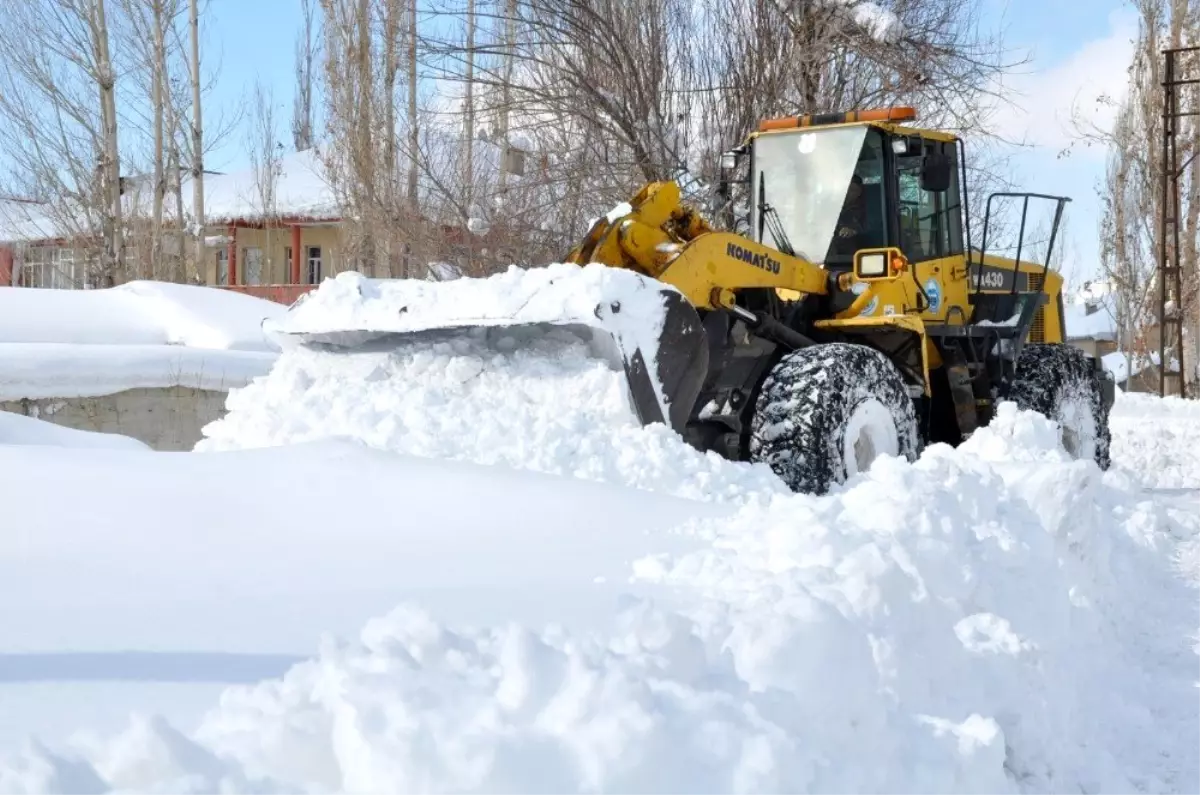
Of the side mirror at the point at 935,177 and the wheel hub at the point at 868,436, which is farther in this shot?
the side mirror at the point at 935,177

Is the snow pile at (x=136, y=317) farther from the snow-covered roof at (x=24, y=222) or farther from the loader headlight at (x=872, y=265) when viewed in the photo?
the snow-covered roof at (x=24, y=222)

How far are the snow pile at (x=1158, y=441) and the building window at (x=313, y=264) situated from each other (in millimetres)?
20701

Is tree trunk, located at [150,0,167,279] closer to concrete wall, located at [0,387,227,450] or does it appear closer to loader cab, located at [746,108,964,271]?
concrete wall, located at [0,387,227,450]

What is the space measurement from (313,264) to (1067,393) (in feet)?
85.0

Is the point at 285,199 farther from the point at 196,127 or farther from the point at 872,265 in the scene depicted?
the point at 872,265

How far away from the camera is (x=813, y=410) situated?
19.2 ft

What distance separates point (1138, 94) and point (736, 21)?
17282 mm

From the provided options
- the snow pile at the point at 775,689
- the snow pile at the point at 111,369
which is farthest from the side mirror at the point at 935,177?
the snow pile at the point at 111,369

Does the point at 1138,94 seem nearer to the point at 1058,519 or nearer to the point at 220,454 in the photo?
the point at 1058,519

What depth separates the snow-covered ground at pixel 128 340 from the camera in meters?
9.08

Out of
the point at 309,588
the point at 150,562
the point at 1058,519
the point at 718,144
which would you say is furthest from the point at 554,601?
the point at 718,144

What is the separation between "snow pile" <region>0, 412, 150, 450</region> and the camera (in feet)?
19.8

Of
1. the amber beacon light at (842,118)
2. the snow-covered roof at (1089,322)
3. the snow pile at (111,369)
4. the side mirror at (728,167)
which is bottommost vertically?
the snow pile at (111,369)

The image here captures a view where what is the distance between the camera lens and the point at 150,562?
3098 mm
